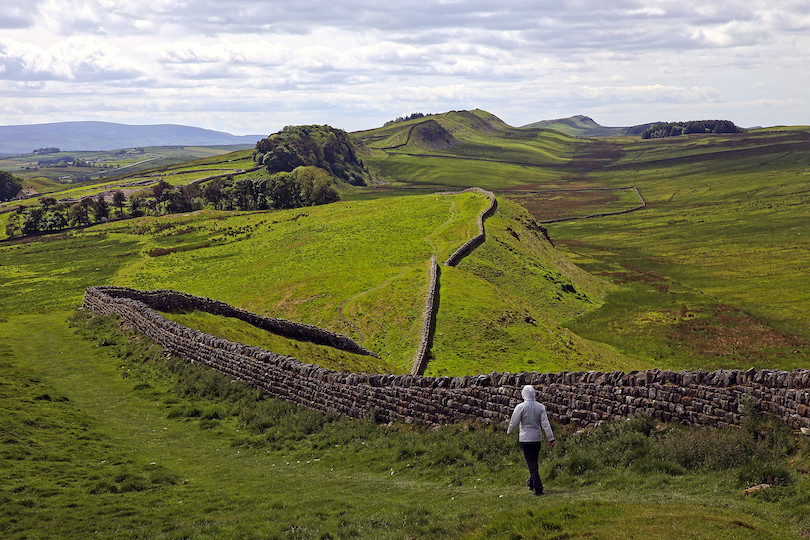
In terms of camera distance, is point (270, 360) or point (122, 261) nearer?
point (270, 360)

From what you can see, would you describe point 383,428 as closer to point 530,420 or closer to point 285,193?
point 530,420

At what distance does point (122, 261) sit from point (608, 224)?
144m

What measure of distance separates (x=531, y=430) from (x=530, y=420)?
0.24m

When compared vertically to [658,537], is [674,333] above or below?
below

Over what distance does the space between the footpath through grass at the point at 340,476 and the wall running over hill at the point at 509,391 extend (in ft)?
2.21

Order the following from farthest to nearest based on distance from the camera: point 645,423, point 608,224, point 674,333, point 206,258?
point 608,224 → point 206,258 → point 674,333 → point 645,423

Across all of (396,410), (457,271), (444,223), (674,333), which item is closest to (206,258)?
(444,223)

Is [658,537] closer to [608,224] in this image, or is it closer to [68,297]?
[68,297]

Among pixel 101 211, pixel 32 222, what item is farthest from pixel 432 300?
pixel 101 211

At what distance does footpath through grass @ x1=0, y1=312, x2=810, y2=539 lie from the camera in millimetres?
11398

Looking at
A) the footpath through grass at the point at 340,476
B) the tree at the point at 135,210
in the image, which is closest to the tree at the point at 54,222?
the tree at the point at 135,210

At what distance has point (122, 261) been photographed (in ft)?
322

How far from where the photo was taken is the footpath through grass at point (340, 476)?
11.4m

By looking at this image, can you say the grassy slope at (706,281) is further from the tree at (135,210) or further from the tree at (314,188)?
the tree at (135,210)
